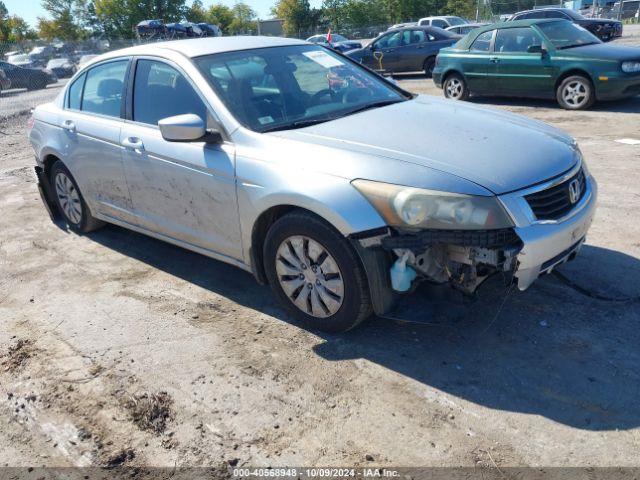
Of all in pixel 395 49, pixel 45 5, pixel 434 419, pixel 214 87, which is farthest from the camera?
pixel 45 5

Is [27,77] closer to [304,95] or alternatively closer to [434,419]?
[304,95]

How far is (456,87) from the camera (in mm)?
11953

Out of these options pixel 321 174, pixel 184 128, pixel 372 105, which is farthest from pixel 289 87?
pixel 321 174

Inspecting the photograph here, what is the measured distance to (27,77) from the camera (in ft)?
85.8

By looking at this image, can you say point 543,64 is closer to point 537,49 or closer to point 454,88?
point 537,49

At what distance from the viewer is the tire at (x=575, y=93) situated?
978cm

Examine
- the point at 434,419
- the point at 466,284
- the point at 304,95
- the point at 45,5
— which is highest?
the point at 45,5

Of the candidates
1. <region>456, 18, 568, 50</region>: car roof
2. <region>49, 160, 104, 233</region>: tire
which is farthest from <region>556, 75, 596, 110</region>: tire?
<region>49, 160, 104, 233</region>: tire

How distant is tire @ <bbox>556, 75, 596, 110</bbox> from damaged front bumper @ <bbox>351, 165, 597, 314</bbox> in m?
7.51

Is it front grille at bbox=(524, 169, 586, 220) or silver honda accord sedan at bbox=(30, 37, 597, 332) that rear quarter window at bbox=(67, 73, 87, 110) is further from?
front grille at bbox=(524, 169, 586, 220)

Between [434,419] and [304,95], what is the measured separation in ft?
8.01

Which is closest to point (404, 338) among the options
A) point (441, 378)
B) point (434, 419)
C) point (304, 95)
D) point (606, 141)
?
point (441, 378)

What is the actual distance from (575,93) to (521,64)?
1.13m

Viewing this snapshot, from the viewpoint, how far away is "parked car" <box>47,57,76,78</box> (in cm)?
3281
